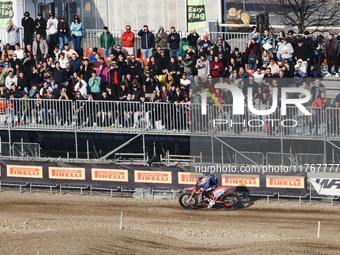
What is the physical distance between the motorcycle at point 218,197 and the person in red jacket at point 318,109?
11.5 ft

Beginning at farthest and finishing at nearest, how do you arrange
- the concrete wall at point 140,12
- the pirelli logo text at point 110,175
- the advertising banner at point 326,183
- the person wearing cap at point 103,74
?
1. the concrete wall at point 140,12
2. the person wearing cap at point 103,74
3. the pirelli logo text at point 110,175
4. the advertising banner at point 326,183

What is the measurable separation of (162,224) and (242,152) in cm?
471

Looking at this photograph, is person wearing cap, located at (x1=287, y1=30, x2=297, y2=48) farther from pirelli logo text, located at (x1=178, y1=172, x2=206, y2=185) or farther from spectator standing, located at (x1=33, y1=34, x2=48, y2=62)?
spectator standing, located at (x1=33, y1=34, x2=48, y2=62)

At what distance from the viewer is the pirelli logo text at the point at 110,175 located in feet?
146

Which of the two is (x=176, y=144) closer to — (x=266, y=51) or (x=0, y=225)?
(x=266, y=51)

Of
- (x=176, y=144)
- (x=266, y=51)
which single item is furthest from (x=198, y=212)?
(x=266, y=51)

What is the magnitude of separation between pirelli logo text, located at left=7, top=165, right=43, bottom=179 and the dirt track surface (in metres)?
0.65

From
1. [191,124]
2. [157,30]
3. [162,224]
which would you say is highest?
[157,30]

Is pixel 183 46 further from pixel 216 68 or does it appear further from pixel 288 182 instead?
pixel 288 182

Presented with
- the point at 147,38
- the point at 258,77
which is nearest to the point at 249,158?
the point at 258,77

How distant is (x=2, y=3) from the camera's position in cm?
5109

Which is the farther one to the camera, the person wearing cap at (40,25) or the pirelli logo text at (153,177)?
the person wearing cap at (40,25)

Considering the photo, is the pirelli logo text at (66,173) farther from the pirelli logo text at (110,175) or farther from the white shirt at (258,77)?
the white shirt at (258,77)

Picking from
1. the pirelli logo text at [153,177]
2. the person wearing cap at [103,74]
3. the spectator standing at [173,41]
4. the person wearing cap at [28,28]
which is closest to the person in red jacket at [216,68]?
the spectator standing at [173,41]
